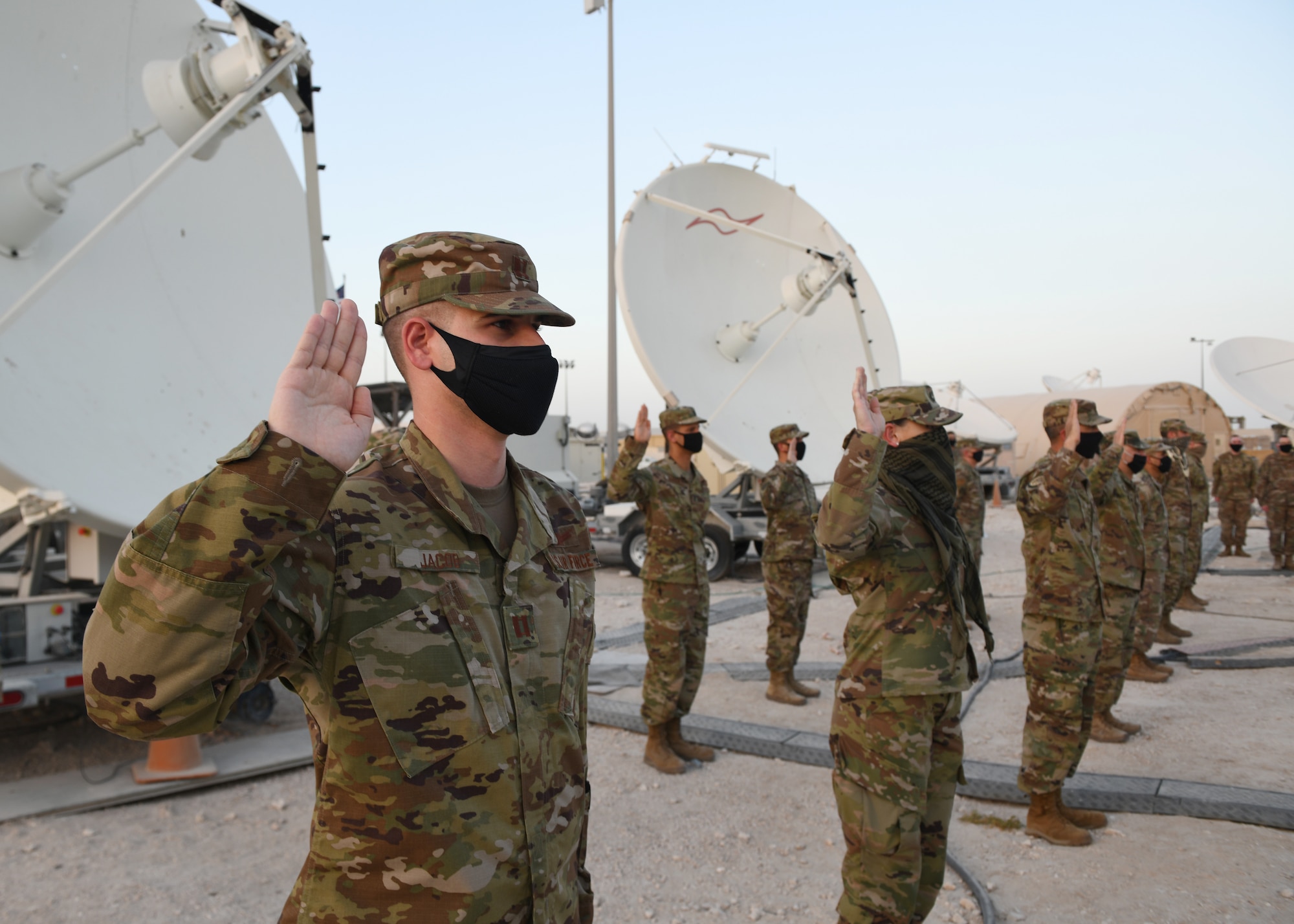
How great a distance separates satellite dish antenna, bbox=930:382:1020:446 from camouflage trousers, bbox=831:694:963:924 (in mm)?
25416

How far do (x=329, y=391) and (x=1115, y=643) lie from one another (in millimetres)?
5261

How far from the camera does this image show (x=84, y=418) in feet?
13.0

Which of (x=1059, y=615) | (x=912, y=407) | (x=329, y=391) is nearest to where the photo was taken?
(x=329, y=391)

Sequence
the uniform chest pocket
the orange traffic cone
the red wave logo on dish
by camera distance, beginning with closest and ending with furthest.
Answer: the uniform chest pocket, the orange traffic cone, the red wave logo on dish

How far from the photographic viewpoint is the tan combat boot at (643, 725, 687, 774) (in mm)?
4875

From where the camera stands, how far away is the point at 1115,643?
16.5ft

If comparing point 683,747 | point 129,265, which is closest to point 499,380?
point 683,747

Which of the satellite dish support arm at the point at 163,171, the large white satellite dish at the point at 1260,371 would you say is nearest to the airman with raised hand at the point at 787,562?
the satellite dish support arm at the point at 163,171

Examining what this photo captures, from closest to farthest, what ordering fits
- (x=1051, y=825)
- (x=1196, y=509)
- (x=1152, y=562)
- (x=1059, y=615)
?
(x=1051, y=825) → (x=1059, y=615) → (x=1152, y=562) → (x=1196, y=509)

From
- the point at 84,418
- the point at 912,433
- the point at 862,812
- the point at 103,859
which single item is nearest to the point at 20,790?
the point at 103,859

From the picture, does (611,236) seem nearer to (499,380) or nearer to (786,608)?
(786,608)

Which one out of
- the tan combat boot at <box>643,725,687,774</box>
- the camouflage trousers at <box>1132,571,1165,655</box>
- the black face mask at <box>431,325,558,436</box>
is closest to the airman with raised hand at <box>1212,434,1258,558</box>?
the camouflage trousers at <box>1132,571,1165,655</box>

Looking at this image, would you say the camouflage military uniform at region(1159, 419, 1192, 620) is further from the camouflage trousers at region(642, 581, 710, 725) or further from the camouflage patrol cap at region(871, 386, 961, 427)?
the camouflage patrol cap at region(871, 386, 961, 427)

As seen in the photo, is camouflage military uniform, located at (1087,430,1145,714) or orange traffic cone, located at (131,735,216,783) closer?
orange traffic cone, located at (131,735,216,783)
